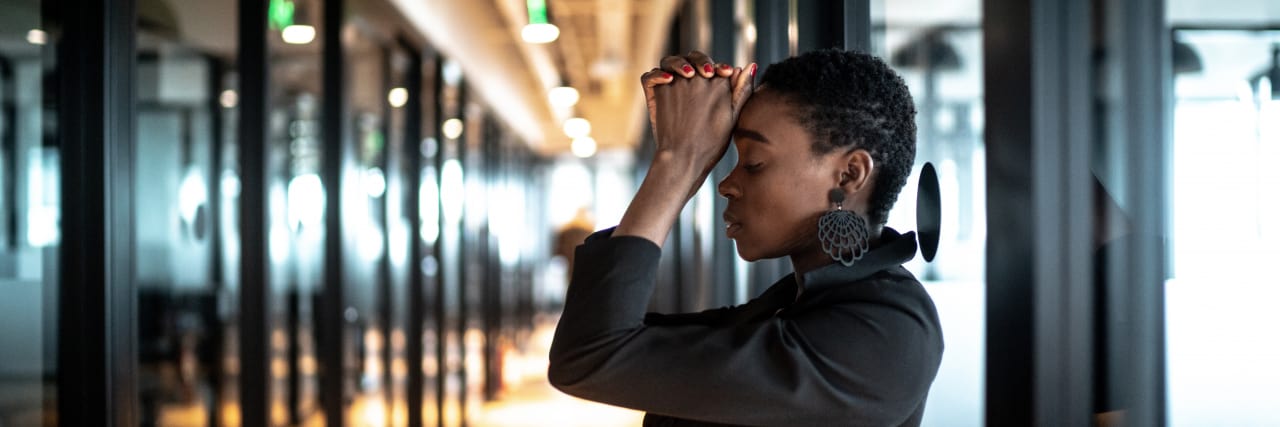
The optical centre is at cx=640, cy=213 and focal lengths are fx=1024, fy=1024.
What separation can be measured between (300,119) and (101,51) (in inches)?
152

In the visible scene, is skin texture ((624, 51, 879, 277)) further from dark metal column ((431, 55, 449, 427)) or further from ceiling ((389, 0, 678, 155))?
dark metal column ((431, 55, 449, 427))

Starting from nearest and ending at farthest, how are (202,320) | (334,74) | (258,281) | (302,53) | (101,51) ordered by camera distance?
(101,51)
(258,281)
(334,74)
(302,53)
(202,320)

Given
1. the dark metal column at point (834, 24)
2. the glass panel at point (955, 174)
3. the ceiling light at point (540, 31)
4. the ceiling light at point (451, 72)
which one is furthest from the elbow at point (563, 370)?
the ceiling light at point (451, 72)

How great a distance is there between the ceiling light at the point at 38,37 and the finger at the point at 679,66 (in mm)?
2002

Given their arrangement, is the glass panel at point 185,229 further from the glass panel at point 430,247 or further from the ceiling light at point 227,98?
the glass panel at point 430,247

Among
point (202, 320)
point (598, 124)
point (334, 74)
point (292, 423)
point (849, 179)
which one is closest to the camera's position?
point (849, 179)

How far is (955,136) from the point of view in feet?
5.39

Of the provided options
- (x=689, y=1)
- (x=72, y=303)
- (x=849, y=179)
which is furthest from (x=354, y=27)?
(x=849, y=179)

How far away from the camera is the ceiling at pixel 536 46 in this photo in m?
6.87

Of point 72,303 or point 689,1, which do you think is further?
point 689,1

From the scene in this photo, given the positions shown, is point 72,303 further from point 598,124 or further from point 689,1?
point 598,124

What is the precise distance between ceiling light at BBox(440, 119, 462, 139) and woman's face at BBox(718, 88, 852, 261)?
21.5 ft

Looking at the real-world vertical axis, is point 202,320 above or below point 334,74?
below

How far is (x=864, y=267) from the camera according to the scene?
3.47 feet
